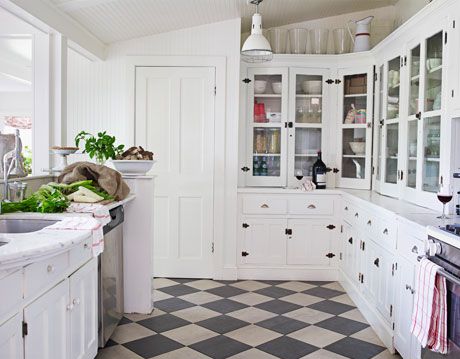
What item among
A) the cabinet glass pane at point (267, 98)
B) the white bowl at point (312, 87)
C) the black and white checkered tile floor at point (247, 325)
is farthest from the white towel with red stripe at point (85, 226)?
the white bowl at point (312, 87)

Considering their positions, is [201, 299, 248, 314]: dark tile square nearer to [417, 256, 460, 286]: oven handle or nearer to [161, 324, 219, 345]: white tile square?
[161, 324, 219, 345]: white tile square

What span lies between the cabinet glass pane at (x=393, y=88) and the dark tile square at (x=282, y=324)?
1820 millimetres

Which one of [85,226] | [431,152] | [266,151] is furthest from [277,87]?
[85,226]

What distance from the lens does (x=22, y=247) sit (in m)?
1.67

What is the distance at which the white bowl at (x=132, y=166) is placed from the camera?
3.76 m

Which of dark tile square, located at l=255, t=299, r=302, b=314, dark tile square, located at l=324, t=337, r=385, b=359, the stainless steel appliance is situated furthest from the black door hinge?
dark tile square, located at l=255, t=299, r=302, b=314

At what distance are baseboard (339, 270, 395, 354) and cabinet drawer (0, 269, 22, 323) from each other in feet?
7.71

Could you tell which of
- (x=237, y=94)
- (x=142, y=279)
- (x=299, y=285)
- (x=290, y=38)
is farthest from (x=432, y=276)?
(x=290, y=38)

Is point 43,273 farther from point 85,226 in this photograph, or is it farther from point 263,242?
point 263,242

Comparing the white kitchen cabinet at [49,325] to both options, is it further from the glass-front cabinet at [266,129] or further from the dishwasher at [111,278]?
the glass-front cabinet at [266,129]

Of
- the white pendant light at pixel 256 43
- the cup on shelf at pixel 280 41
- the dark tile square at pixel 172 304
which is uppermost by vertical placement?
the cup on shelf at pixel 280 41

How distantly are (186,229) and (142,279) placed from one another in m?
1.14

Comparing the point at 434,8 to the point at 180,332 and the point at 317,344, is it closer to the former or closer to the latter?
the point at 317,344

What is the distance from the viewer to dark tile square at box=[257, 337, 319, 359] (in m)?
3.16
